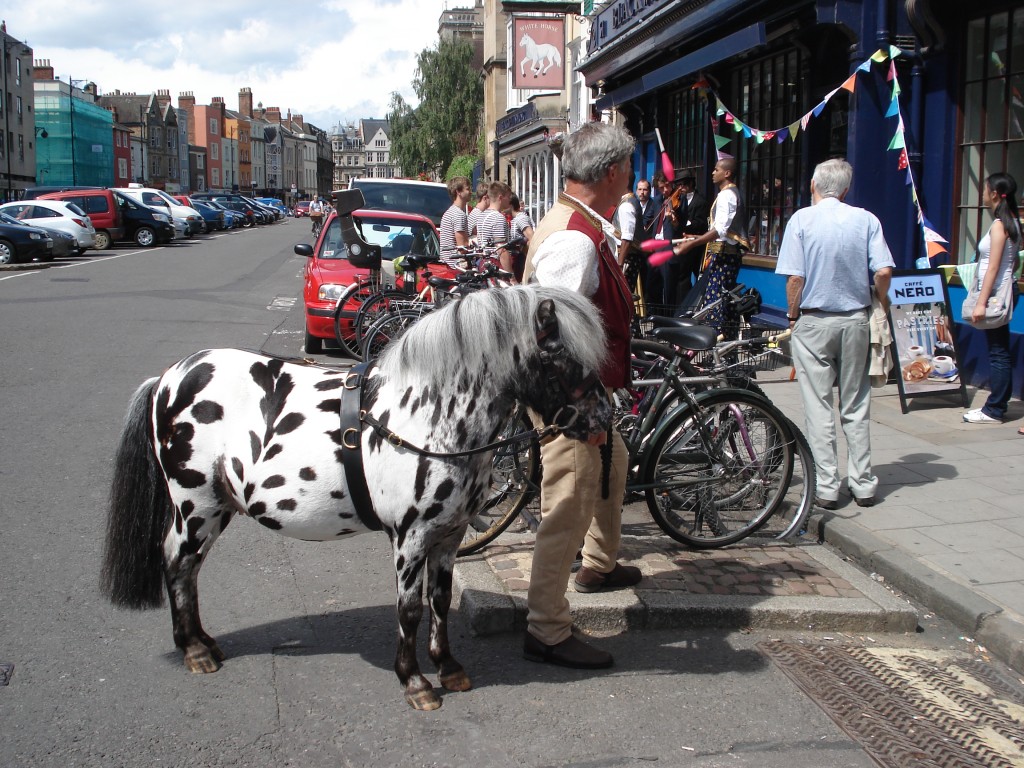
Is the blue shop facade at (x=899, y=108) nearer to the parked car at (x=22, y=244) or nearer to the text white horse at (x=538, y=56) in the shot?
the text white horse at (x=538, y=56)

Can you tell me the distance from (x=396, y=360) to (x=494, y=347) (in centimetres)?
38

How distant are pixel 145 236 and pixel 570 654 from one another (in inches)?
1256

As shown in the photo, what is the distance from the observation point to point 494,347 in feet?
10.7

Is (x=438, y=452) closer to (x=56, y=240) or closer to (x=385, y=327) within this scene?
(x=385, y=327)

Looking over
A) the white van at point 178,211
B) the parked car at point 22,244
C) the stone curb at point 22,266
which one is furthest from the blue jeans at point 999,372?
the white van at point 178,211

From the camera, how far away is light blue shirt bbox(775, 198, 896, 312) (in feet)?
18.3

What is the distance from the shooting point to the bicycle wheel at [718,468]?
498 centimetres

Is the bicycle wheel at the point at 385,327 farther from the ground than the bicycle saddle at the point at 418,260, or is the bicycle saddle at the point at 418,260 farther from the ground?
the bicycle saddle at the point at 418,260

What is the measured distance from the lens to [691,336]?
4.95 meters

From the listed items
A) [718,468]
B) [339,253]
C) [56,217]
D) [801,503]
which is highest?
[56,217]

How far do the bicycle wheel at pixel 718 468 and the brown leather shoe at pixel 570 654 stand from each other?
1181 mm

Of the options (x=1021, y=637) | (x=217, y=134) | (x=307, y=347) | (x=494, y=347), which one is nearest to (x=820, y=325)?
(x=1021, y=637)

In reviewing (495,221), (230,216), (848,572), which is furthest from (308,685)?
(230,216)

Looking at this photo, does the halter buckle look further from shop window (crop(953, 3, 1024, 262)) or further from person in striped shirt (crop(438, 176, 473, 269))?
person in striped shirt (crop(438, 176, 473, 269))
